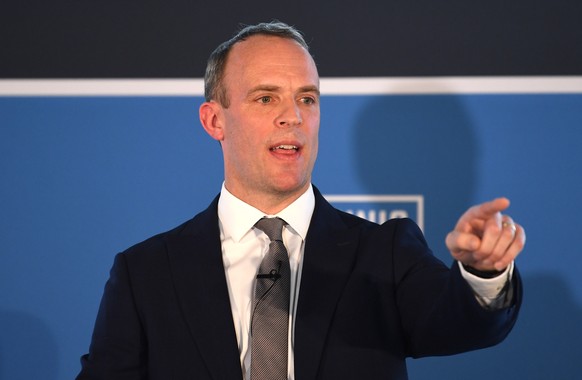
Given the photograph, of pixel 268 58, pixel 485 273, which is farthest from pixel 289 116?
pixel 485 273

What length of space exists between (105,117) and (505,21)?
4.13 feet

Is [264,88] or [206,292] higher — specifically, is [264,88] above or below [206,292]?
above

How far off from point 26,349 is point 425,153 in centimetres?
137

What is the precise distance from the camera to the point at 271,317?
196 cm

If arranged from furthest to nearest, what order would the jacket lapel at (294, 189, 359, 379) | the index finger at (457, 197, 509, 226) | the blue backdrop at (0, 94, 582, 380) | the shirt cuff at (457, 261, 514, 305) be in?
the blue backdrop at (0, 94, 582, 380) < the jacket lapel at (294, 189, 359, 379) < the shirt cuff at (457, 261, 514, 305) < the index finger at (457, 197, 509, 226)

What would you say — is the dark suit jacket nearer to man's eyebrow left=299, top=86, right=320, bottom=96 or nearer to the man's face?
the man's face

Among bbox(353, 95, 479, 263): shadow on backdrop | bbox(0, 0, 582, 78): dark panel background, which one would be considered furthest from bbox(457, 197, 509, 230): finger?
bbox(0, 0, 582, 78): dark panel background

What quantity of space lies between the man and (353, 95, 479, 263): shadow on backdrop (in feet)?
1.49

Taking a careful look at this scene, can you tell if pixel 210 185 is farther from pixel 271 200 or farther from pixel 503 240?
pixel 503 240

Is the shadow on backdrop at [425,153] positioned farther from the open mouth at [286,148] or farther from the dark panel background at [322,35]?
the open mouth at [286,148]

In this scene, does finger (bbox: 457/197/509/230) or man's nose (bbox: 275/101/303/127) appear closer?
finger (bbox: 457/197/509/230)

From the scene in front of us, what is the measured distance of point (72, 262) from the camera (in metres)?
2.77

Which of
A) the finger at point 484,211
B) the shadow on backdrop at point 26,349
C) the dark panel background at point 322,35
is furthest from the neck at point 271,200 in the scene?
the shadow on backdrop at point 26,349

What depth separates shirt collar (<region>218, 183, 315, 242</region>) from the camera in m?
2.14
